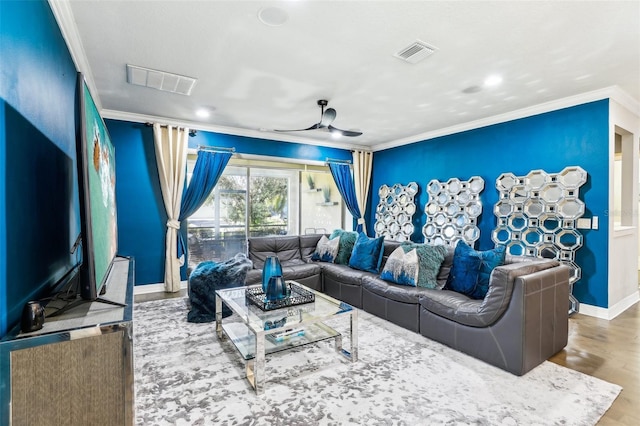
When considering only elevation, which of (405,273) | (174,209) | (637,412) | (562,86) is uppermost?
(562,86)

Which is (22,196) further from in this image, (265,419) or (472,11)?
(472,11)

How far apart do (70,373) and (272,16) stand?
236 cm

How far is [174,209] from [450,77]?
4185 mm

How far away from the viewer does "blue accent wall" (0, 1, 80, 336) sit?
1.20 meters

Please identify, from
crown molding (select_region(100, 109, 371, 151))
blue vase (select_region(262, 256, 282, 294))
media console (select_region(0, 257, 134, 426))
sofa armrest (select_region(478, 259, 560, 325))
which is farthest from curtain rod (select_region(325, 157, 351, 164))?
media console (select_region(0, 257, 134, 426))

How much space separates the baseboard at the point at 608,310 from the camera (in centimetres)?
356

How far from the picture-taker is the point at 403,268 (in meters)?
3.35

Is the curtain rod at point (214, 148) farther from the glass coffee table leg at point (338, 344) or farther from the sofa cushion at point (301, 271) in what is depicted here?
the glass coffee table leg at point (338, 344)

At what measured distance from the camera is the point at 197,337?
2988mm

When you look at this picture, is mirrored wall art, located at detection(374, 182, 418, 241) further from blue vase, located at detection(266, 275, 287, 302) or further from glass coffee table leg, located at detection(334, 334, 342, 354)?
blue vase, located at detection(266, 275, 287, 302)

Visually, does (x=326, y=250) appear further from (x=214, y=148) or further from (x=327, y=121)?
(x=214, y=148)

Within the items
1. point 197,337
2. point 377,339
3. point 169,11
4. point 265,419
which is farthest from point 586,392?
point 169,11

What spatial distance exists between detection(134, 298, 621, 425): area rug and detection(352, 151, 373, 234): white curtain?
4164 millimetres

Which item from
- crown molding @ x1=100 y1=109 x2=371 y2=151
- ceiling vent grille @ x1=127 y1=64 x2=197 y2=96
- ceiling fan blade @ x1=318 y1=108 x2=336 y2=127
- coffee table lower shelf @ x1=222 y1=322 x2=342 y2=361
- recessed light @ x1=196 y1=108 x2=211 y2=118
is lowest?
coffee table lower shelf @ x1=222 y1=322 x2=342 y2=361
